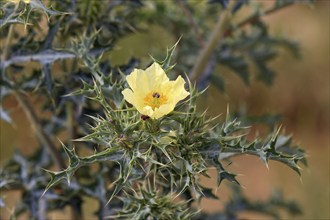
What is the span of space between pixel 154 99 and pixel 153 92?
0.11ft

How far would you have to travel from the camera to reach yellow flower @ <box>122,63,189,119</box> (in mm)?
1430

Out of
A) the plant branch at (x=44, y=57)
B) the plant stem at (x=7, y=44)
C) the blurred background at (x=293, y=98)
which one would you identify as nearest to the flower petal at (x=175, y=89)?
the plant branch at (x=44, y=57)

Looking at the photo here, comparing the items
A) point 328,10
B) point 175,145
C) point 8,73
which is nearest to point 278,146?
point 175,145

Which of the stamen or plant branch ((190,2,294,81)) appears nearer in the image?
the stamen

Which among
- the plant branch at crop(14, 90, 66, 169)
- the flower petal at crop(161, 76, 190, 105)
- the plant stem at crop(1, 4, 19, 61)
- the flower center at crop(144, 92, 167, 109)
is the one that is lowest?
the plant branch at crop(14, 90, 66, 169)

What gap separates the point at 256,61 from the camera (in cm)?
261

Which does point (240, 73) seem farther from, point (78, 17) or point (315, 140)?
point (315, 140)

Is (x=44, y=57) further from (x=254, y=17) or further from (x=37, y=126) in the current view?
(x=254, y=17)

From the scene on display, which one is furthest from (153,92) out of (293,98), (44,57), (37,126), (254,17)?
(293,98)

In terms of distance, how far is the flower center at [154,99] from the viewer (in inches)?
57.4

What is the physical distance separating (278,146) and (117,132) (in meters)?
0.64

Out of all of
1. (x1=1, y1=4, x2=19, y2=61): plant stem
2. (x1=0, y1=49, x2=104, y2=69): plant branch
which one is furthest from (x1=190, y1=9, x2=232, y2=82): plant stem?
(x1=1, y1=4, x2=19, y2=61): plant stem

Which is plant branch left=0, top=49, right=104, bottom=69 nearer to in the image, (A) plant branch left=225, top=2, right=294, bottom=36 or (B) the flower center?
(B) the flower center

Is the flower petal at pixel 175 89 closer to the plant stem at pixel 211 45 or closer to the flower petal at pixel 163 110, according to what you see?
the flower petal at pixel 163 110
